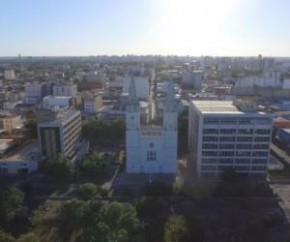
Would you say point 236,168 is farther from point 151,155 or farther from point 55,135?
point 55,135

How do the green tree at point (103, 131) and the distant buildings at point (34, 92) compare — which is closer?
the green tree at point (103, 131)

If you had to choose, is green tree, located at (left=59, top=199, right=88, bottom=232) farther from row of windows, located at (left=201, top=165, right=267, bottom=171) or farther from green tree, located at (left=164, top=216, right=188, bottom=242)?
row of windows, located at (left=201, top=165, right=267, bottom=171)

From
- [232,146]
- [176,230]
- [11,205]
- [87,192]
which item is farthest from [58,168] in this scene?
[232,146]

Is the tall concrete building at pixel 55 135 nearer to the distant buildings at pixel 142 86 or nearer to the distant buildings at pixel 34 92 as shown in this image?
the distant buildings at pixel 142 86

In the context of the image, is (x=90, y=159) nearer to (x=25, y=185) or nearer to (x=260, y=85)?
(x=25, y=185)

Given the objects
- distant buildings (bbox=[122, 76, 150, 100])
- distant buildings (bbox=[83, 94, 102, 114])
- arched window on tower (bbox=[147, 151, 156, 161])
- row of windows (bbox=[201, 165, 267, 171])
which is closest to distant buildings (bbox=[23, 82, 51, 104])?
distant buildings (bbox=[83, 94, 102, 114])

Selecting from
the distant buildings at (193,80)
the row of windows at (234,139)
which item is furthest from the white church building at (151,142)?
the distant buildings at (193,80)

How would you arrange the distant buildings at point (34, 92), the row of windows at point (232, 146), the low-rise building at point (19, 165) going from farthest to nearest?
the distant buildings at point (34, 92), the low-rise building at point (19, 165), the row of windows at point (232, 146)
